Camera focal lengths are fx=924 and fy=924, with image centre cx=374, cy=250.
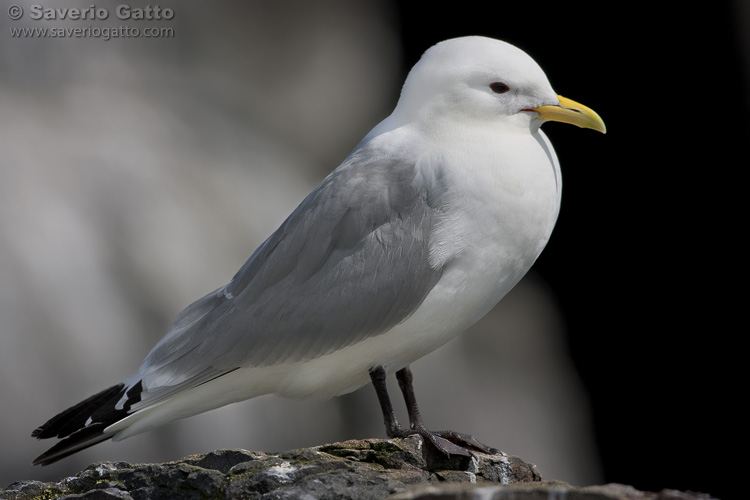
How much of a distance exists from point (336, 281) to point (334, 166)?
335 cm

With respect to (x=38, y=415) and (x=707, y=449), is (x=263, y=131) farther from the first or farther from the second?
(x=707, y=449)

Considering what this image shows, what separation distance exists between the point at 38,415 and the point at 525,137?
116 inches

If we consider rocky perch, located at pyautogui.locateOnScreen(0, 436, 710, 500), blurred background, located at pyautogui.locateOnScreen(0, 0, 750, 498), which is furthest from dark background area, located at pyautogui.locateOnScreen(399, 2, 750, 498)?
rocky perch, located at pyautogui.locateOnScreen(0, 436, 710, 500)

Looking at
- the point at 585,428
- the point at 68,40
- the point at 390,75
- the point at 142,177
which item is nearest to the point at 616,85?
the point at 390,75

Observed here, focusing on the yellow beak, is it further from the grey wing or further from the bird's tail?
the bird's tail

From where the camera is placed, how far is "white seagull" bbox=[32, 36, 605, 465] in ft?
8.70

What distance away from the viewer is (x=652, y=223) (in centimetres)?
612

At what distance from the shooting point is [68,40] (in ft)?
18.0

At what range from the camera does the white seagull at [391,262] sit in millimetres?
2652

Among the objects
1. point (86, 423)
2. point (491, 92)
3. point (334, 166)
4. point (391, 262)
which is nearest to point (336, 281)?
point (391, 262)

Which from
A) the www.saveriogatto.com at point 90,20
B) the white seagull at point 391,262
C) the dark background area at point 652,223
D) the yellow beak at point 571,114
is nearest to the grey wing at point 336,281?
the white seagull at point 391,262

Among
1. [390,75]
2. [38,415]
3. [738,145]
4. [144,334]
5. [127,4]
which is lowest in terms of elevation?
[38,415]

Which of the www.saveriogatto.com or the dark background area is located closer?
the www.saveriogatto.com

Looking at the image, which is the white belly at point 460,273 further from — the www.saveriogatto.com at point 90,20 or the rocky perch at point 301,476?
the www.saveriogatto.com at point 90,20
